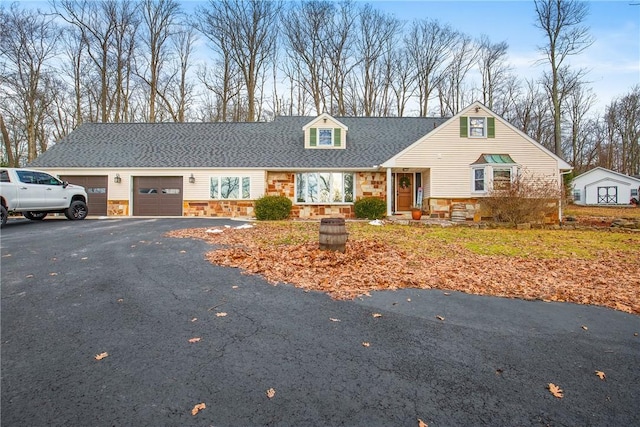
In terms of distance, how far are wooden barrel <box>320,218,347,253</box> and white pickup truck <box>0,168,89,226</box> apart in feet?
32.6

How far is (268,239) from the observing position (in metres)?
8.96

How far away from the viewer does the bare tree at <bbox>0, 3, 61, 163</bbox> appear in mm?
21688

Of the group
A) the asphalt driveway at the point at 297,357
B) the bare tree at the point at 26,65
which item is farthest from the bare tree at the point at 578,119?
the bare tree at the point at 26,65

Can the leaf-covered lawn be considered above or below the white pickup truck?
below

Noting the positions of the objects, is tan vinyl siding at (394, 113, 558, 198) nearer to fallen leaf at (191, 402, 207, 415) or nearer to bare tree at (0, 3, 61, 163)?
fallen leaf at (191, 402, 207, 415)

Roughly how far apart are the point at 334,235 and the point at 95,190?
15.6 m

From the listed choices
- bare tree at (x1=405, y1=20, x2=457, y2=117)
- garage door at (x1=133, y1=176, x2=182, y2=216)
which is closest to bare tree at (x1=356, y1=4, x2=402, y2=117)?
bare tree at (x1=405, y1=20, x2=457, y2=117)

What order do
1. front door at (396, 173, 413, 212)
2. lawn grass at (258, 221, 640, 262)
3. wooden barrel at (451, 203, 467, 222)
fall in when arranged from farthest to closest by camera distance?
1. front door at (396, 173, 413, 212)
2. wooden barrel at (451, 203, 467, 222)
3. lawn grass at (258, 221, 640, 262)

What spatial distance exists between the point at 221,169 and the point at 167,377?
1509 cm

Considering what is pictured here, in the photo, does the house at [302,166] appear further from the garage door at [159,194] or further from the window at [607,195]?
the window at [607,195]

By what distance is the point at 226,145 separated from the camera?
1839 centimetres

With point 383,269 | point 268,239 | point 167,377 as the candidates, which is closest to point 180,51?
point 268,239

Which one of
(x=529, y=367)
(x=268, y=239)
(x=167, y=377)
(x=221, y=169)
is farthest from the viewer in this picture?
(x=221, y=169)

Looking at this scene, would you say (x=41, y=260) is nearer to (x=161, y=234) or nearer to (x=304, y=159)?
(x=161, y=234)
